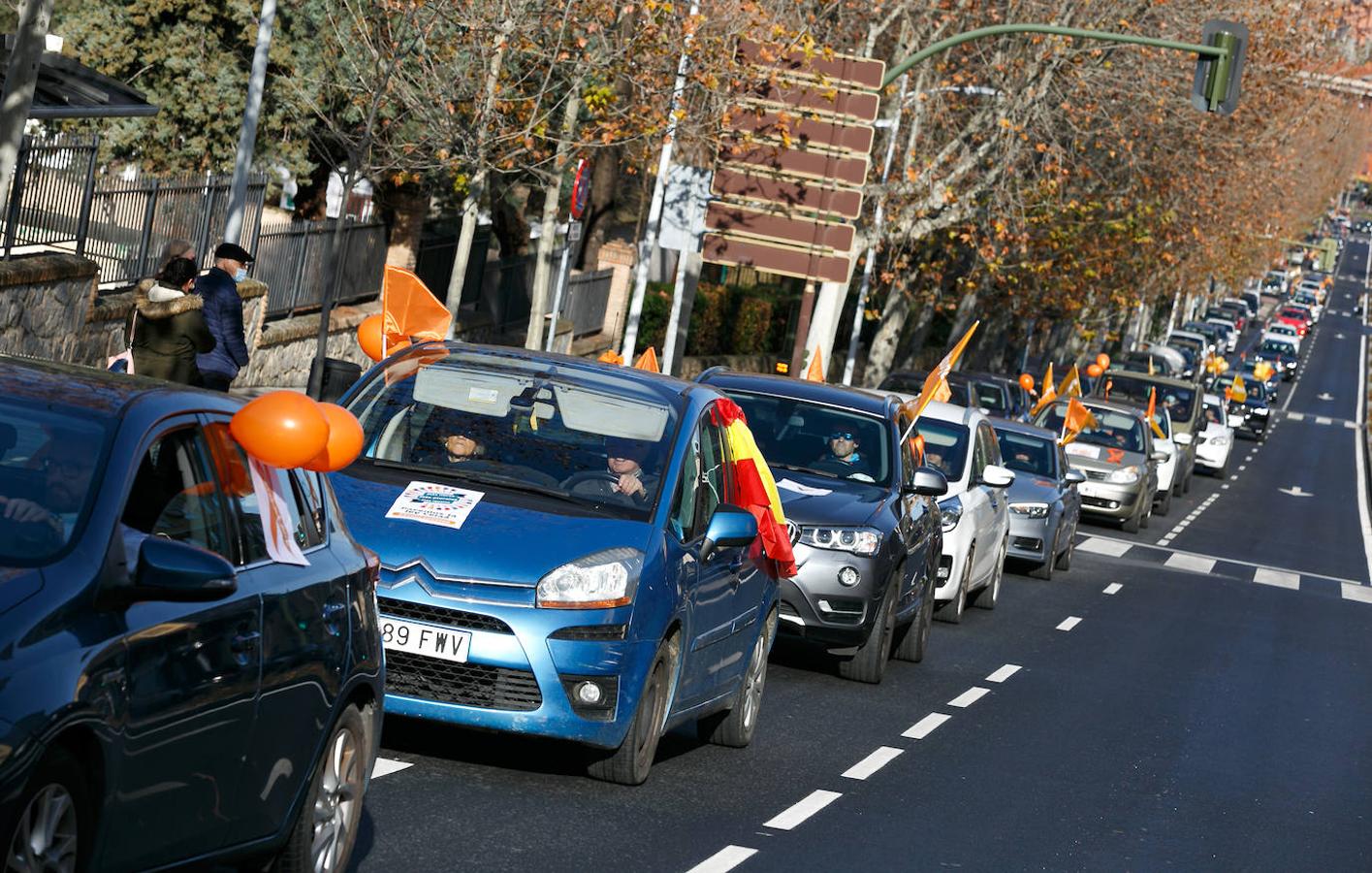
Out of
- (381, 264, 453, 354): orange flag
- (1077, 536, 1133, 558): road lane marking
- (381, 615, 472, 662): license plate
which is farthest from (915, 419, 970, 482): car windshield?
(1077, 536, 1133, 558): road lane marking

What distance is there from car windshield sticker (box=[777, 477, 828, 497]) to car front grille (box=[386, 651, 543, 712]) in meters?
5.32

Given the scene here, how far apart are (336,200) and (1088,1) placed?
13.7 meters

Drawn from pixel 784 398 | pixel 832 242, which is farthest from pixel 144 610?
pixel 832 242

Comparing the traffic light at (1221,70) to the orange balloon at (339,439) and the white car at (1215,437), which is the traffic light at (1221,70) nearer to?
the orange balloon at (339,439)

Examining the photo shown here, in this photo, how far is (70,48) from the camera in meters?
31.2

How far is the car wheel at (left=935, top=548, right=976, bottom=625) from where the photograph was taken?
18.1m

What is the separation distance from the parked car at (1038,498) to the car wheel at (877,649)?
9.05m

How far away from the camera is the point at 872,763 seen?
36.4ft

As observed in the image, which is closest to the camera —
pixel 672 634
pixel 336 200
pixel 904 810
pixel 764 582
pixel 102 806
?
pixel 102 806

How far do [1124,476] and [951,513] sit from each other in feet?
53.3

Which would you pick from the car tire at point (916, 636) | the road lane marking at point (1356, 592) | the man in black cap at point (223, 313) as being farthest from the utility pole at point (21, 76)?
the road lane marking at point (1356, 592)

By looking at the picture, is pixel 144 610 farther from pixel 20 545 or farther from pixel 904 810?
pixel 904 810

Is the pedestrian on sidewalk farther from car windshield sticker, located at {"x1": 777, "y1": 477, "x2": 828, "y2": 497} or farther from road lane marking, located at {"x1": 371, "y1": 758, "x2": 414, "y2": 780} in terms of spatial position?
road lane marking, located at {"x1": 371, "y1": 758, "x2": 414, "y2": 780}

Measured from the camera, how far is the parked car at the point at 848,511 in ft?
43.4
